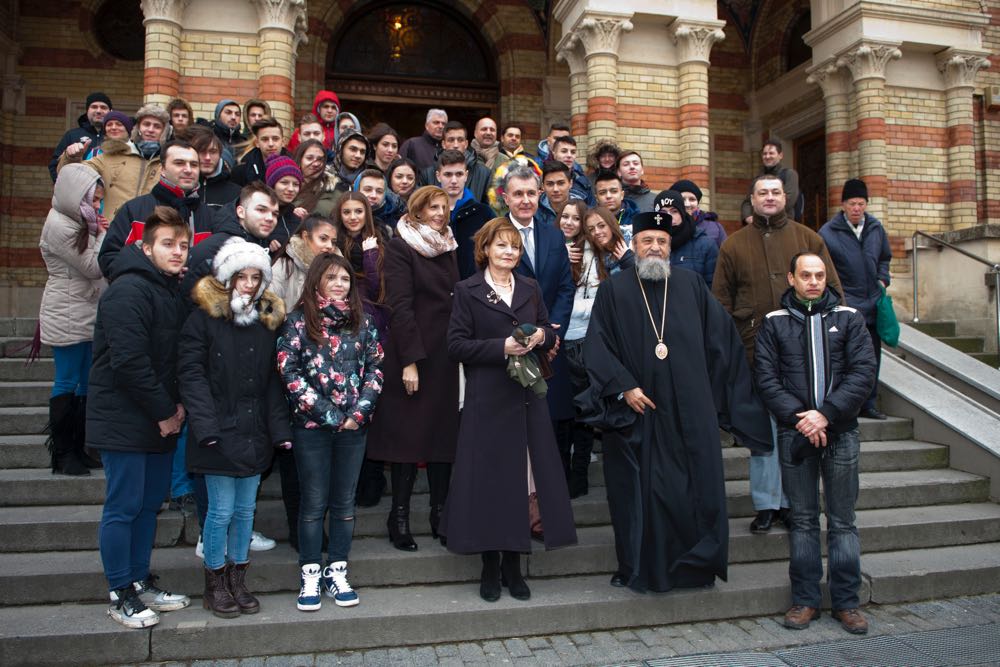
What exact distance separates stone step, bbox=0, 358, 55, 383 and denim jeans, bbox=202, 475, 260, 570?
339 cm

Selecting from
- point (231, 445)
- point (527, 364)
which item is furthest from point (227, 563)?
point (527, 364)

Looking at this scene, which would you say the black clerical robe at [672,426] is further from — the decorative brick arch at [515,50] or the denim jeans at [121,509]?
the decorative brick arch at [515,50]

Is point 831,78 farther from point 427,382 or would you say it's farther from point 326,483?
point 326,483

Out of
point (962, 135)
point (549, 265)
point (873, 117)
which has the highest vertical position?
point (873, 117)

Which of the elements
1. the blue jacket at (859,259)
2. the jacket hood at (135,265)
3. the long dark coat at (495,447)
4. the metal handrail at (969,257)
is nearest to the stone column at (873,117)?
the metal handrail at (969,257)

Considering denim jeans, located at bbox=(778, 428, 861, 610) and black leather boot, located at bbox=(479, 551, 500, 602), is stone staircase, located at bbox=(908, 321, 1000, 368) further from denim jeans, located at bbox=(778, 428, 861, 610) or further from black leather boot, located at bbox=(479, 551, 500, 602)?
black leather boot, located at bbox=(479, 551, 500, 602)

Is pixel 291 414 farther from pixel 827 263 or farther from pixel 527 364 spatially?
pixel 827 263

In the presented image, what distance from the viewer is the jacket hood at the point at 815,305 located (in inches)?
166

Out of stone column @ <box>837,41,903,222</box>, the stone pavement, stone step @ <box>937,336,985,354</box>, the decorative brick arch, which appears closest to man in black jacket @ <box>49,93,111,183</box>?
the stone pavement

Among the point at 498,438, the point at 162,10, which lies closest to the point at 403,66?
the point at 162,10

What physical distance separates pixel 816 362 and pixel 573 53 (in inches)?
311

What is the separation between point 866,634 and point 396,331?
316 centimetres

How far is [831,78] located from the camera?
12.1 metres

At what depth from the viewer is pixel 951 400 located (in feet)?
21.4
